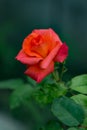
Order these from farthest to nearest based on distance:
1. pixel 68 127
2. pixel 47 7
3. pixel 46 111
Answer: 1. pixel 47 7
2. pixel 46 111
3. pixel 68 127

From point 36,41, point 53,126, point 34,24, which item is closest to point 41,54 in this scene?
point 36,41

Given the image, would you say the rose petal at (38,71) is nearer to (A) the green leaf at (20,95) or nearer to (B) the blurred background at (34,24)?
(A) the green leaf at (20,95)

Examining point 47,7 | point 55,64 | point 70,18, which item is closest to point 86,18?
point 70,18

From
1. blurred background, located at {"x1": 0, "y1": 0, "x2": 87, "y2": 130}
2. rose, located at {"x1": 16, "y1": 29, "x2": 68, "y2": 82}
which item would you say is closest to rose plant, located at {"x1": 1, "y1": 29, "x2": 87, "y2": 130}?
rose, located at {"x1": 16, "y1": 29, "x2": 68, "y2": 82}

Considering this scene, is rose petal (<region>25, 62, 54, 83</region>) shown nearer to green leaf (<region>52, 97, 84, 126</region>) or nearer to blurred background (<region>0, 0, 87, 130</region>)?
green leaf (<region>52, 97, 84, 126</region>)

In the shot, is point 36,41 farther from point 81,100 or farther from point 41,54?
point 81,100

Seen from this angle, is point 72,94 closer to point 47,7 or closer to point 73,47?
point 73,47
